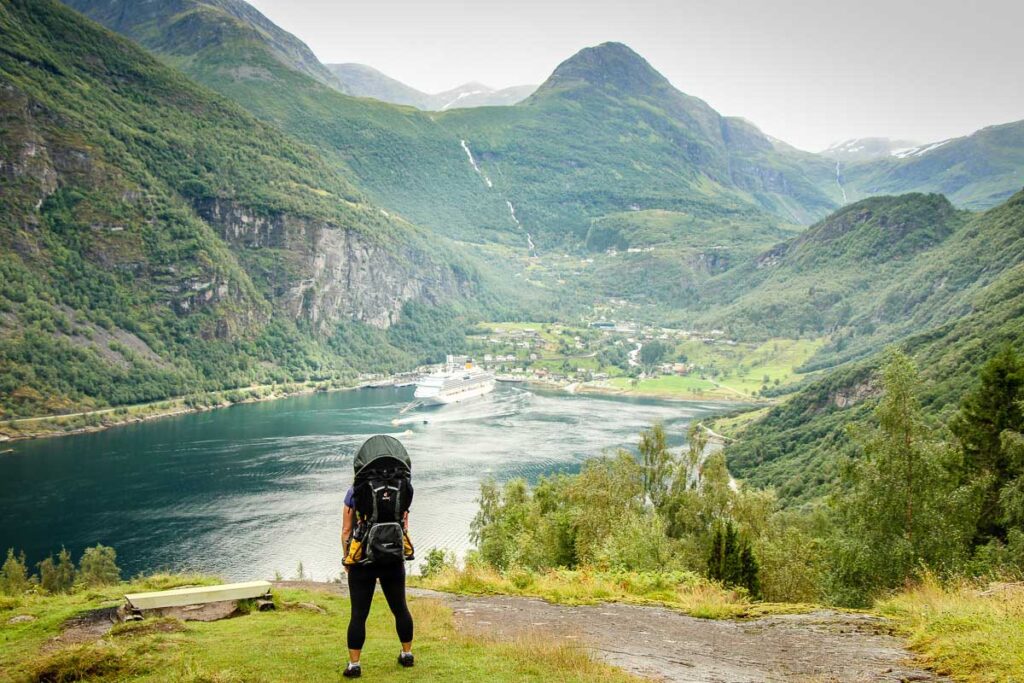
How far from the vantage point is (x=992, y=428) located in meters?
19.6

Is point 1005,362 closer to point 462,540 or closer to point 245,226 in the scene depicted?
point 462,540

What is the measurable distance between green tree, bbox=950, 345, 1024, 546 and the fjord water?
107 feet

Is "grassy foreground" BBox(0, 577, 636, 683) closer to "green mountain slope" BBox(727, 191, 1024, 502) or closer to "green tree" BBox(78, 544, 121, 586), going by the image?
"green tree" BBox(78, 544, 121, 586)

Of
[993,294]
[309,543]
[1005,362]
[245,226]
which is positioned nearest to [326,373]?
[245,226]

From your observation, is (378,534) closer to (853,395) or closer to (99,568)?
(99,568)

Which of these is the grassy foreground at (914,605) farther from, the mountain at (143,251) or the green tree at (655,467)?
the mountain at (143,251)

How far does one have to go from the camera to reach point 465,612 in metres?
10.8

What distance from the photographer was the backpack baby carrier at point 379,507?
690cm

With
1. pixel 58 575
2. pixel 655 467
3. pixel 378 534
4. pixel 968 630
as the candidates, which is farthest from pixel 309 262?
pixel 968 630

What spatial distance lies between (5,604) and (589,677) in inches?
418

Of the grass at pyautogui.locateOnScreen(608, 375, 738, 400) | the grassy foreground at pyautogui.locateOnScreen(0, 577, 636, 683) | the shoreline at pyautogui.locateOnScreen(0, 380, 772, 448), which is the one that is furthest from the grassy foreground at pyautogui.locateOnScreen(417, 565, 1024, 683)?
the grass at pyautogui.locateOnScreen(608, 375, 738, 400)

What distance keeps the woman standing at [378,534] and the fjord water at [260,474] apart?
35.1 meters

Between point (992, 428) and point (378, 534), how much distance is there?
799 inches

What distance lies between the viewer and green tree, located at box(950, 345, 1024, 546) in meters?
18.2
